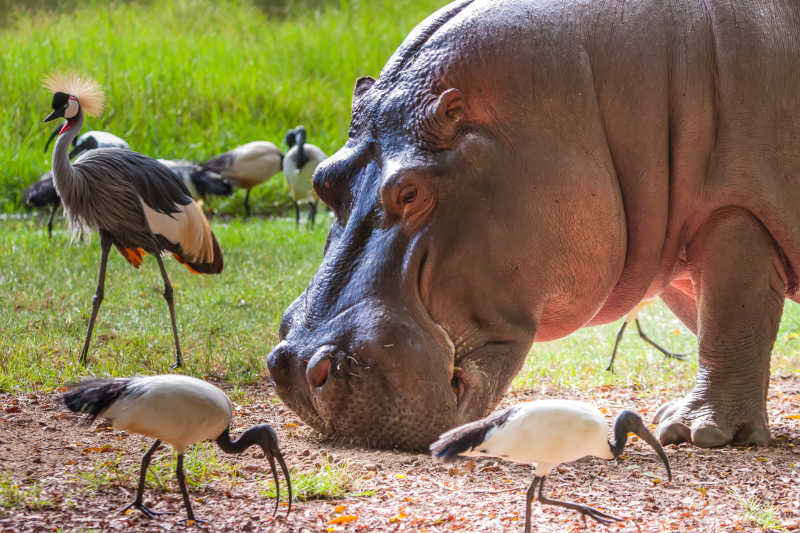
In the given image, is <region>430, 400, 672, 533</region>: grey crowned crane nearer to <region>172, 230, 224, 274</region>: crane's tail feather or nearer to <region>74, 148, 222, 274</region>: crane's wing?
<region>74, 148, 222, 274</region>: crane's wing

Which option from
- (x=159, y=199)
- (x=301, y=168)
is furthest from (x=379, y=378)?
(x=301, y=168)

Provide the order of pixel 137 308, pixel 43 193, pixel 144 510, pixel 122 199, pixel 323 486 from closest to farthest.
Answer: pixel 144 510 → pixel 323 486 → pixel 122 199 → pixel 137 308 → pixel 43 193

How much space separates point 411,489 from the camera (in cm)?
316

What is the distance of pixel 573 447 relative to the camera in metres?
2.62

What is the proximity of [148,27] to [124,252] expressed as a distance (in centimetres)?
1094

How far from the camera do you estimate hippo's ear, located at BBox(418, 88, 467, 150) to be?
11.6ft

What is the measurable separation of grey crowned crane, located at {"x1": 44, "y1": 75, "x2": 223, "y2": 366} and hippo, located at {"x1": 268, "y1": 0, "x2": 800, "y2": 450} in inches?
92.5

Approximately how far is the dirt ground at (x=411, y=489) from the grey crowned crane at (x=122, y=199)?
194 centimetres

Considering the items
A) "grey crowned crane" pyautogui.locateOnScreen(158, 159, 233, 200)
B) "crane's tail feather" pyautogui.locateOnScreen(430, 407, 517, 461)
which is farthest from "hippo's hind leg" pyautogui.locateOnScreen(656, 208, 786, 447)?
"grey crowned crane" pyautogui.locateOnScreen(158, 159, 233, 200)

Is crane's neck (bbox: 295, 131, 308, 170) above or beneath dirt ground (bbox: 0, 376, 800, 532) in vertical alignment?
above

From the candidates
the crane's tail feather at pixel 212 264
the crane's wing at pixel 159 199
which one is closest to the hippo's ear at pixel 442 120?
the crane's wing at pixel 159 199

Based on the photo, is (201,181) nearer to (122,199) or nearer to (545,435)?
(122,199)

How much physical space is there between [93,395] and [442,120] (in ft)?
4.88

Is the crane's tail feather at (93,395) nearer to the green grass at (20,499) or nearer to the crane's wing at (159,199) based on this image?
the green grass at (20,499)
